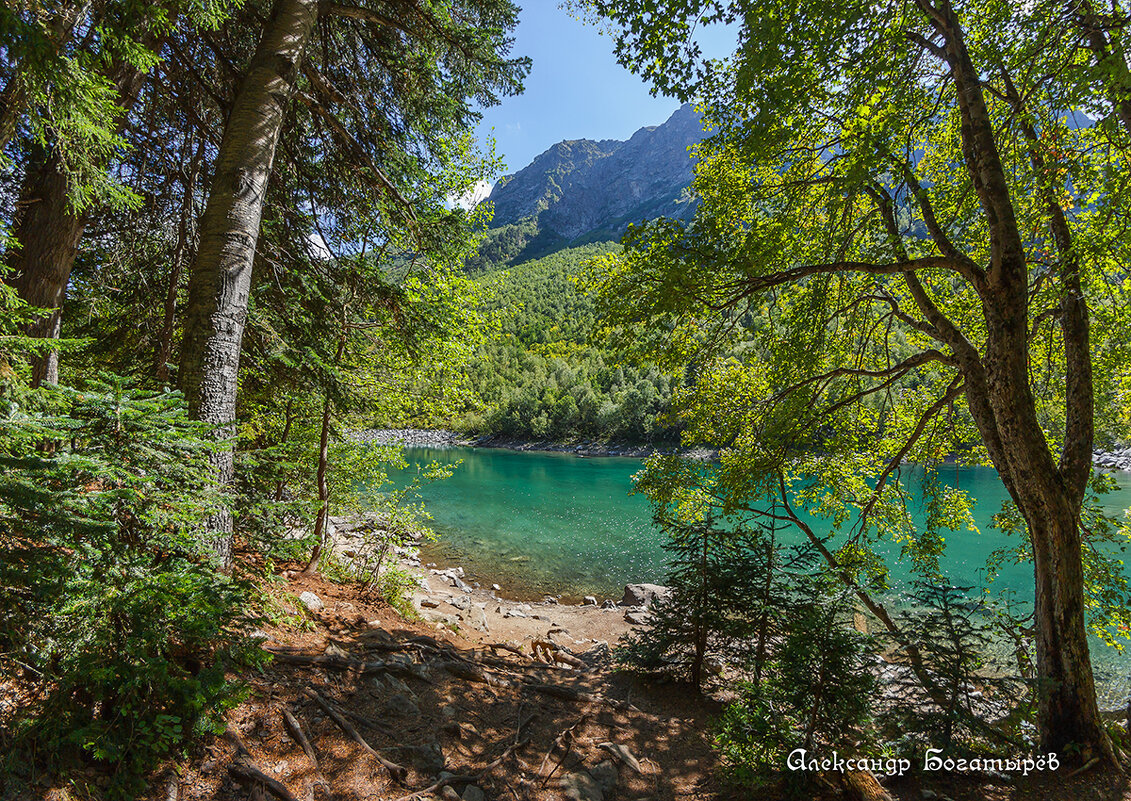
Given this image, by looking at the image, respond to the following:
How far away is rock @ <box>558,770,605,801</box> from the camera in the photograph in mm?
3355

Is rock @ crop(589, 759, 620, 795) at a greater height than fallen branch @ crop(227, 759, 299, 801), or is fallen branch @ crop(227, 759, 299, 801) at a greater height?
fallen branch @ crop(227, 759, 299, 801)

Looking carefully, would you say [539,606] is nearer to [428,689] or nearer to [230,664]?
[428,689]

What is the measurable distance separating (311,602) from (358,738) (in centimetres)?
282


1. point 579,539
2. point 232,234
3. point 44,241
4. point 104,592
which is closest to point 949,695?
point 104,592

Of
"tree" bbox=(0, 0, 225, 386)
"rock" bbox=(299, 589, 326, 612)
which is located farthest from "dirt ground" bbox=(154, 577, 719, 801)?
"tree" bbox=(0, 0, 225, 386)

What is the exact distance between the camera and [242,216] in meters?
Answer: 3.89

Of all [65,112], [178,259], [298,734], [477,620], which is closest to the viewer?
[298,734]

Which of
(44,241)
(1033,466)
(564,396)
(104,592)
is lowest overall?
(104,592)

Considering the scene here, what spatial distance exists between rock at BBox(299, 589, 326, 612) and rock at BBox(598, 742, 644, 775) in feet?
11.1

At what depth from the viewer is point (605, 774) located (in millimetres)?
3674

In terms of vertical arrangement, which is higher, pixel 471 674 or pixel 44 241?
pixel 44 241

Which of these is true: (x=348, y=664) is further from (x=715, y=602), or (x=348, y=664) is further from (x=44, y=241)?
(x=44, y=241)

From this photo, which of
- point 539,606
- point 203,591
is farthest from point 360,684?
point 539,606

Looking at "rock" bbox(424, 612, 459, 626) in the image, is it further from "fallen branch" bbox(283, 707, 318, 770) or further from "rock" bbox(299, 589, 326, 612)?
"fallen branch" bbox(283, 707, 318, 770)
